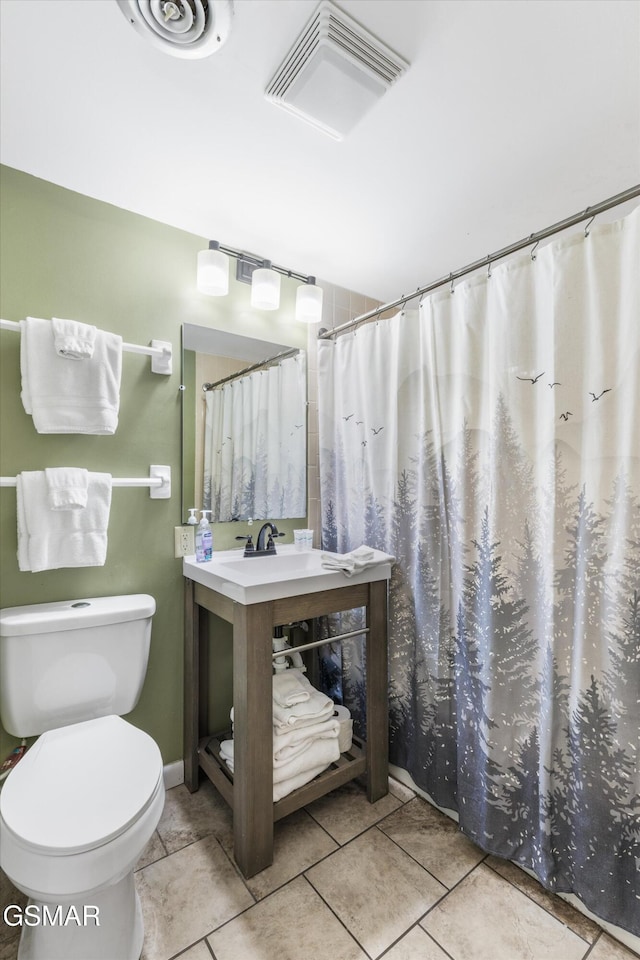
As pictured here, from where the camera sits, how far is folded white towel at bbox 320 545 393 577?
5.24 feet

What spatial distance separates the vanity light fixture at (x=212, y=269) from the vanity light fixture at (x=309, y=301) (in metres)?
0.41

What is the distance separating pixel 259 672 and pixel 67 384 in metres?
1.15

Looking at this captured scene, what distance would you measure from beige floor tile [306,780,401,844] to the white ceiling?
234cm

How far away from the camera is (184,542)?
1.80 meters

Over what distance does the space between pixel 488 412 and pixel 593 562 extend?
56 cm

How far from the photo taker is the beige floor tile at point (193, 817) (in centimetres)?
152

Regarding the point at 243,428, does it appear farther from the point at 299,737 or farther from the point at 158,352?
the point at 299,737

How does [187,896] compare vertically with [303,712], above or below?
below

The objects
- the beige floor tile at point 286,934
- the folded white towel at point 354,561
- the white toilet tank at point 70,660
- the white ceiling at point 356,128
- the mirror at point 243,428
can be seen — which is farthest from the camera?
the mirror at point 243,428

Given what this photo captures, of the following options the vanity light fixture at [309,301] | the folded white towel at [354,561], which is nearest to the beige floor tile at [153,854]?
the folded white towel at [354,561]

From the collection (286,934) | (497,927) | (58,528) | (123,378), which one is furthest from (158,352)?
(497,927)

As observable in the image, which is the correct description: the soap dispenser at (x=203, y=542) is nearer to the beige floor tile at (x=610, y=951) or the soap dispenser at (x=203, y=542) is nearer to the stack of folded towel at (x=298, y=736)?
the stack of folded towel at (x=298, y=736)

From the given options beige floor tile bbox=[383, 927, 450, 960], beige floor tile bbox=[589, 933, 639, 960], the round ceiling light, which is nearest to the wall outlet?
beige floor tile bbox=[383, 927, 450, 960]

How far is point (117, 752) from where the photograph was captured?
3.97ft
